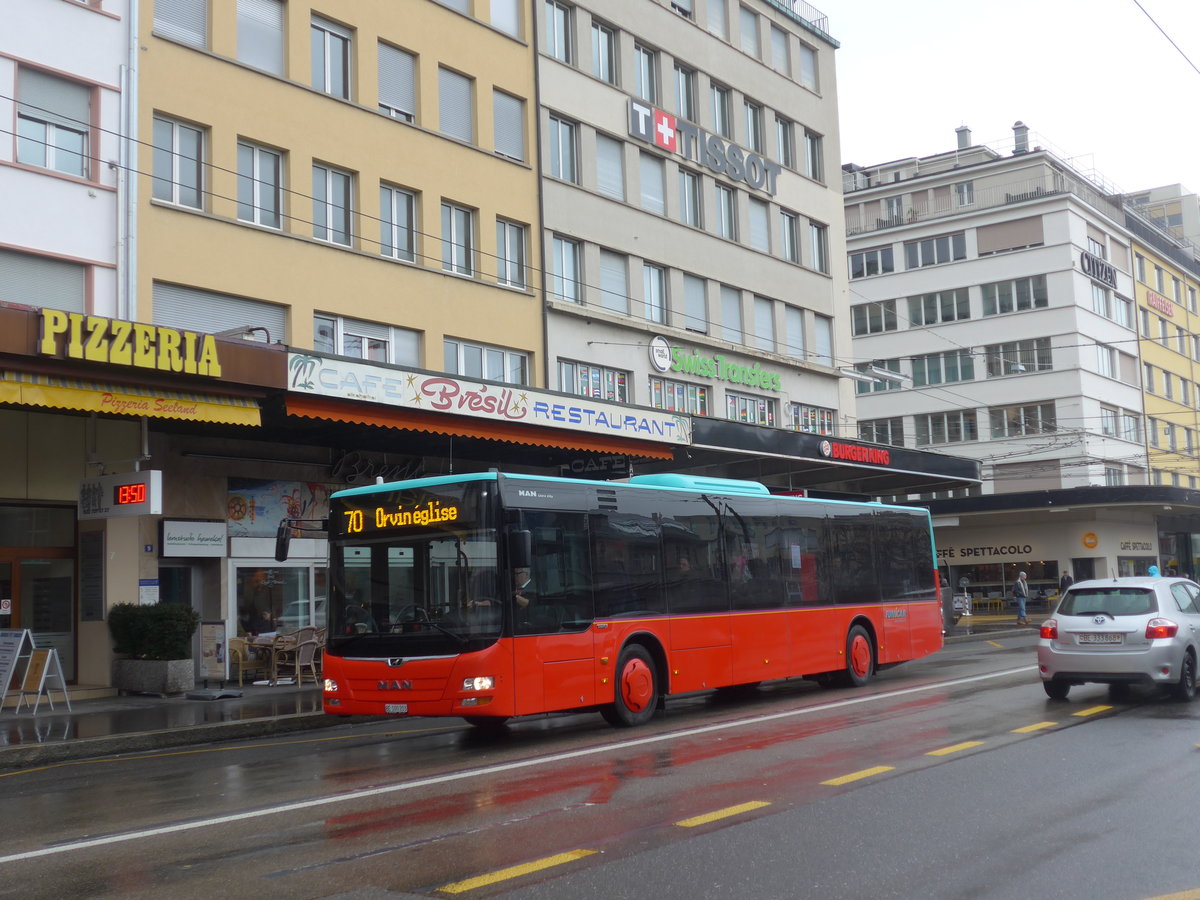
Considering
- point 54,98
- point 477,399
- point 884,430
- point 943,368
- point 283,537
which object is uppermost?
point 943,368

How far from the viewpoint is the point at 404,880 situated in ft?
21.4

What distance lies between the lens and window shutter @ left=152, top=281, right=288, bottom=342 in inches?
785

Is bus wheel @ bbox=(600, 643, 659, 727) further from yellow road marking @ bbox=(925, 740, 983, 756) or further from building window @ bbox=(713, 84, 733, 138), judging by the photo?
building window @ bbox=(713, 84, 733, 138)

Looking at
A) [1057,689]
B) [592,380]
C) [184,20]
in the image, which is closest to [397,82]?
[184,20]

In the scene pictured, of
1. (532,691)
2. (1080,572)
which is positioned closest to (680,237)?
(532,691)

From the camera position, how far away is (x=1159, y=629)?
13.9m

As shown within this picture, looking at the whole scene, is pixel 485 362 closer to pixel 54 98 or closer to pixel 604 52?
pixel 54 98

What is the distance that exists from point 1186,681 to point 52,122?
58.6 ft

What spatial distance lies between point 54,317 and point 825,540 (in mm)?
10866

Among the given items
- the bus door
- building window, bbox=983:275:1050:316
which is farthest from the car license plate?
building window, bbox=983:275:1050:316

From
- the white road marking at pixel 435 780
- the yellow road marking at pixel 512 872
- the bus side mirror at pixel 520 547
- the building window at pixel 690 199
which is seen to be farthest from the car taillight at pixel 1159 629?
the building window at pixel 690 199

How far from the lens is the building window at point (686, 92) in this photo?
33375 millimetres

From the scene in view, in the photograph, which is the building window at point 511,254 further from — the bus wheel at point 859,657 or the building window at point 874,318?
the building window at point 874,318

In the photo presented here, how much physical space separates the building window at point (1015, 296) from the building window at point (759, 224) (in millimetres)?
25712
